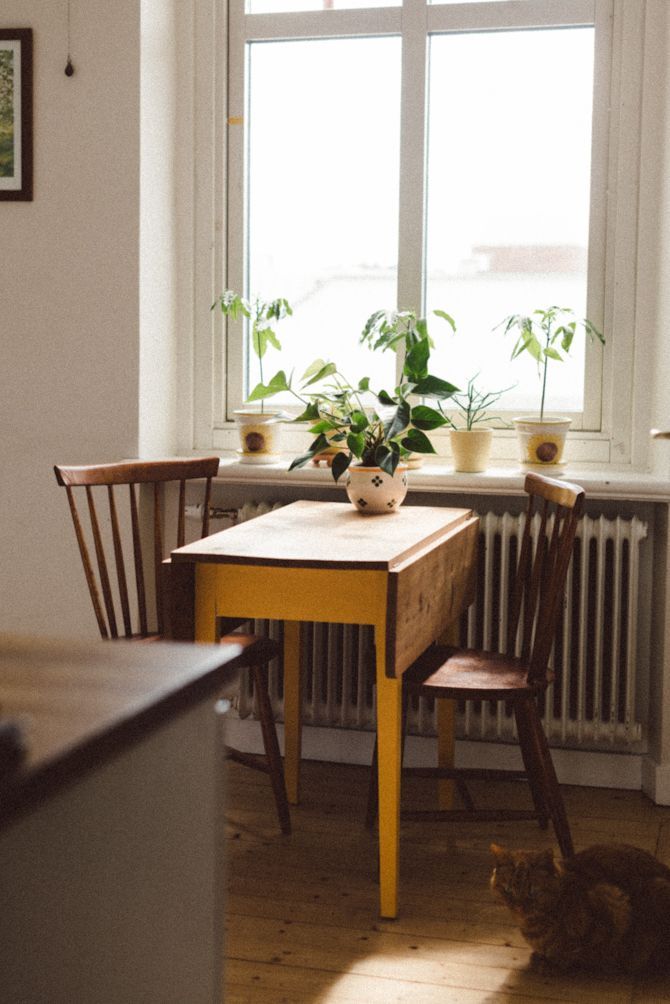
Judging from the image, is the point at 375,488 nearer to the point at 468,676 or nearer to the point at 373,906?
the point at 468,676

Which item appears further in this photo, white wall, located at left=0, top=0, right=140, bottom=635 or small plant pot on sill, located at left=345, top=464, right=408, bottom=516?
white wall, located at left=0, top=0, right=140, bottom=635

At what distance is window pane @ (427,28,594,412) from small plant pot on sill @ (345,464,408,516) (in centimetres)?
63

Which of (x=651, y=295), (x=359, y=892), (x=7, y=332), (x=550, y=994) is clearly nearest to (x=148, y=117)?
(x=7, y=332)

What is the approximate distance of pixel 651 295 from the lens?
3.18m

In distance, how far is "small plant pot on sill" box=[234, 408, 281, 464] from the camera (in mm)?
3254

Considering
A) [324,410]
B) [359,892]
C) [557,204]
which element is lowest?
[359,892]

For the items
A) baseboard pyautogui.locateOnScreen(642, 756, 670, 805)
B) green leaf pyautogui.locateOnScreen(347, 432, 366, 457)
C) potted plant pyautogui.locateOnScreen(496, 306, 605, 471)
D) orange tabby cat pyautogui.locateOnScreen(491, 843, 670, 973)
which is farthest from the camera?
potted plant pyautogui.locateOnScreen(496, 306, 605, 471)

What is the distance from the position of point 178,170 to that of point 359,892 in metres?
2.10

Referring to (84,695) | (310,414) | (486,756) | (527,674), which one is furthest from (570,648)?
(84,695)

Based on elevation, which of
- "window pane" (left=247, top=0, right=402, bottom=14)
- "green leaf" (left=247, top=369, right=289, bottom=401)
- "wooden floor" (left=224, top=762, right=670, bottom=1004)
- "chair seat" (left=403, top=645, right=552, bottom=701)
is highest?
"window pane" (left=247, top=0, right=402, bottom=14)

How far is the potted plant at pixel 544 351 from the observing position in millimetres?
3113

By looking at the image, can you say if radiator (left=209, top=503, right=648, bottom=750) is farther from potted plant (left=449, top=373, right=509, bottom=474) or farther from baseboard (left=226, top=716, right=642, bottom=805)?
potted plant (left=449, top=373, right=509, bottom=474)

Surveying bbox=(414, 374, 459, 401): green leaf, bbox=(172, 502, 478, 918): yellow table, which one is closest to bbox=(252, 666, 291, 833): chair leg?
bbox=(172, 502, 478, 918): yellow table

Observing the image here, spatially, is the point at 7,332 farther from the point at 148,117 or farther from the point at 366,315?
the point at 366,315
